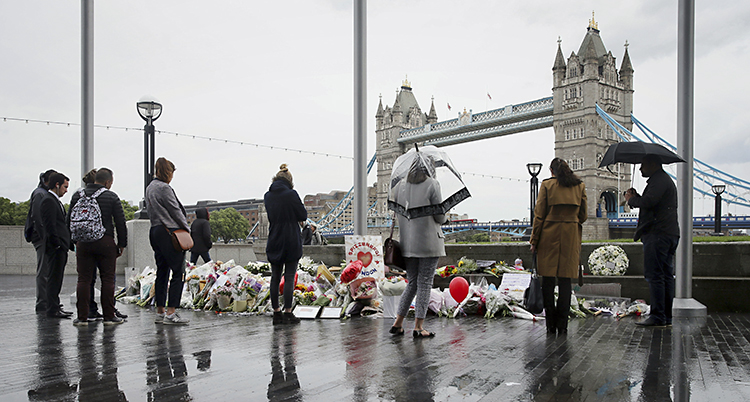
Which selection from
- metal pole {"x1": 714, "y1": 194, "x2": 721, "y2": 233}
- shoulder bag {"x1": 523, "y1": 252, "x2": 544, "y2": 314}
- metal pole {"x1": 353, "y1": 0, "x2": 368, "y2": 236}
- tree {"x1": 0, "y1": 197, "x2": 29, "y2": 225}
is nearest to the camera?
shoulder bag {"x1": 523, "y1": 252, "x2": 544, "y2": 314}

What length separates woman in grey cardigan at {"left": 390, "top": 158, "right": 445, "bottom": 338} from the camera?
4.45m

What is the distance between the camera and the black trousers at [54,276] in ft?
19.0

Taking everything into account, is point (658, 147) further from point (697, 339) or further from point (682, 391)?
point (682, 391)

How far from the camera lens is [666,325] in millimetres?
5051

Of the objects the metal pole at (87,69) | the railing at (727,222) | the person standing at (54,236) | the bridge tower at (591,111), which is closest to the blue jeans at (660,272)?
the person standing at (54,236)

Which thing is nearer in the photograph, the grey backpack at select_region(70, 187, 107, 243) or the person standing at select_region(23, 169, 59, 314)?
the grey backpack at select_region(70, 187, 107, 243)

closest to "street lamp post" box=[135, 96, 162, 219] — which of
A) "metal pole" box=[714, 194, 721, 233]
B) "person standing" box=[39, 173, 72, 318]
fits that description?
"person standing" box=[39, 173, 72, 318]

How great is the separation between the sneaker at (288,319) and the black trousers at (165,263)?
3.19ft

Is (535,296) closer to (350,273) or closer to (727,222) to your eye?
(350,273)

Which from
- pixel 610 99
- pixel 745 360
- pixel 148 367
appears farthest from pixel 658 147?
pixel 610 99

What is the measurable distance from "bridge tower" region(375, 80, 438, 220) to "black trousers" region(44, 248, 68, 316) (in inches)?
2330

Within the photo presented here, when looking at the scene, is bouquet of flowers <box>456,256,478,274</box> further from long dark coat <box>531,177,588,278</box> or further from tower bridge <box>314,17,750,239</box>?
tower bridge <box>314,17,750,239</box>

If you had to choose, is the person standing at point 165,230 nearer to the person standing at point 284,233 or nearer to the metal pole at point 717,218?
the person standing at point 284,233

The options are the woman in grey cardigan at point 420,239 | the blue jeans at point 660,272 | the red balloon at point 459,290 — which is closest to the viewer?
the woman in grey cardigan at point 420,239
